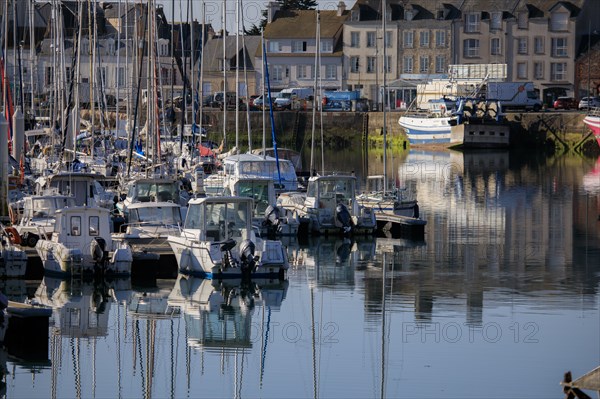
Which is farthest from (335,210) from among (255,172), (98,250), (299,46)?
(299,46)

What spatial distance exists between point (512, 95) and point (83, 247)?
2515 inches

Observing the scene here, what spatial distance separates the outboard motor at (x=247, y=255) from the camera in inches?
1172

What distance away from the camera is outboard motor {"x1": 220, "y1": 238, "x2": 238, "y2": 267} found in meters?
29.8

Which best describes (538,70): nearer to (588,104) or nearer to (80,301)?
(588,104)

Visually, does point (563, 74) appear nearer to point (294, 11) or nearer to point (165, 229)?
point (294, 11)

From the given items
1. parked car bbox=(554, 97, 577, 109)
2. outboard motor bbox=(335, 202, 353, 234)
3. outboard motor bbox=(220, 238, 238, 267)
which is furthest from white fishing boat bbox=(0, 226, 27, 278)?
parked car bbox=(554, 97, 577, 109)

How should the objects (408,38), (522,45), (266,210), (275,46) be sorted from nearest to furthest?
(266,210) → (522,45) → (408,38) → (275,46)

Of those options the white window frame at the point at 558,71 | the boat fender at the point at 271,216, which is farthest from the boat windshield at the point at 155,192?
the white window frame at the point at 558,71

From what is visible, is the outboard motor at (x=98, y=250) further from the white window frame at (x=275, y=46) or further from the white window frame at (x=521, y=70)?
the white window frame at (x=275, y=46)

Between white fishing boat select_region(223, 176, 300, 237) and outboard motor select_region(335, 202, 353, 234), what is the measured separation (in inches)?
46.2

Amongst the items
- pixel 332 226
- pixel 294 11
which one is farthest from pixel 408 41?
pixel 332 226

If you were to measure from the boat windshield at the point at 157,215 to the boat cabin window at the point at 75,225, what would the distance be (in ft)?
10.4

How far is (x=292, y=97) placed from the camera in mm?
94562

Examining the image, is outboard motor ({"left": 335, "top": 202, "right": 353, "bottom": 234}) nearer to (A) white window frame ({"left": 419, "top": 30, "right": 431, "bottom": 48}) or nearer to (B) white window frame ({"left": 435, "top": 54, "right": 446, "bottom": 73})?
(B) white window frame ({"left": 435, "top": 54, "right": 446, "bottom": 73})
